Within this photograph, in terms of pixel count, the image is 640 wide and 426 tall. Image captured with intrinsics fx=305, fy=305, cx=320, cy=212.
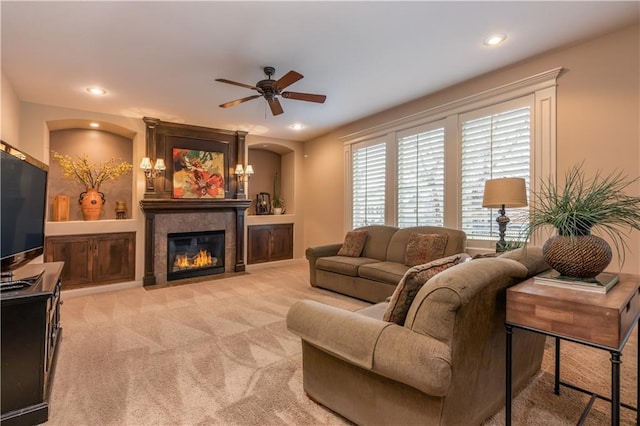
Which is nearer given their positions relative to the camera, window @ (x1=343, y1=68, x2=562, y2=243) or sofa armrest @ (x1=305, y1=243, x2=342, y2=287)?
window @ (x1=343, y1=68, x2=562, y2=243)

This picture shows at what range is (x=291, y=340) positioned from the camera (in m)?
2.83

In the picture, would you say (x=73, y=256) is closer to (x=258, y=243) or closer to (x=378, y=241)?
(x=258, y=243)

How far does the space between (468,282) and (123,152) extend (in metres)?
6.01

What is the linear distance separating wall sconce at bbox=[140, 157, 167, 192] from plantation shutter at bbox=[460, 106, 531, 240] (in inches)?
181

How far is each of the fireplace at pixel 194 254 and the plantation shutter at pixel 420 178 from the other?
3.44 meters

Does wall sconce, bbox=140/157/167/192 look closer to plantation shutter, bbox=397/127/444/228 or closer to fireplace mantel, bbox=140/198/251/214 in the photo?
fireplace mantel, bbox=140/198/251/214

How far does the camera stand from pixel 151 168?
505cm

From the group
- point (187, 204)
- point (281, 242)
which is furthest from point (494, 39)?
point (281, 242)

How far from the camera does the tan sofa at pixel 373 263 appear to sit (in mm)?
3684

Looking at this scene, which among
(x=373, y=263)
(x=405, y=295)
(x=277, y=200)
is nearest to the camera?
(x=405, y=295)

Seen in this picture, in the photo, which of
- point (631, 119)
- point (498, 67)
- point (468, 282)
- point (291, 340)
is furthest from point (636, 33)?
point (291, 340)

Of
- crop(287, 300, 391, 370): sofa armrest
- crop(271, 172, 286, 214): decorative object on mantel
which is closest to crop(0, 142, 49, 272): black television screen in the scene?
crop(287, 300, 391, 370): sofa armrest

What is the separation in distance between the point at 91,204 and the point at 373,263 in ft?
14.5

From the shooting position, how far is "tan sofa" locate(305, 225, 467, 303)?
3684 mm
